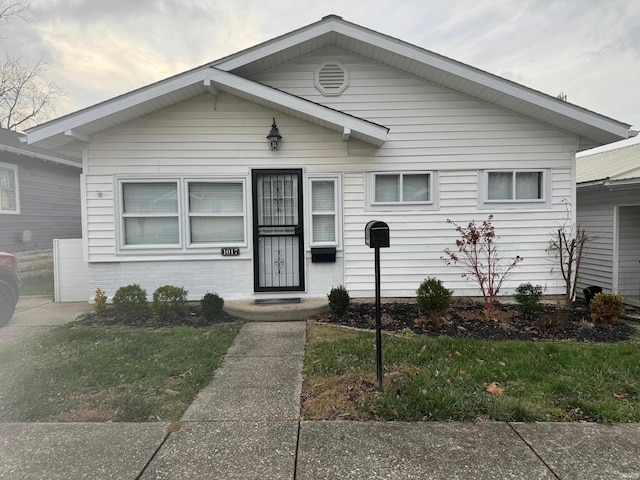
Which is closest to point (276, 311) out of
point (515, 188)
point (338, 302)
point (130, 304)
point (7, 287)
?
point (338, 302)

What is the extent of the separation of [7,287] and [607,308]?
925cm

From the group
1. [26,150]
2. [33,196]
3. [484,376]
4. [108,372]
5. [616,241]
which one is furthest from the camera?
[33,196]

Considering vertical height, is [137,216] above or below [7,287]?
above

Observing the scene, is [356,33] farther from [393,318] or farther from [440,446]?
[440,446]

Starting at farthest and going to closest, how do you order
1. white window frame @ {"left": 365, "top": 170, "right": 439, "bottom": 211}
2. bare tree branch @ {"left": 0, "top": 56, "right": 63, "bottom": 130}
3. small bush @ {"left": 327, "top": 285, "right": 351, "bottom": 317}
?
bare tree branch @ {"left": 0, "top": 56, "right": 63, "bottom": 130}, white window frame @ {"left": 365, "top": 170, "right": 439, "bottom": 211}, small bush @ {"left": 327, "top": 285, "right": 351, "bottom": 317}

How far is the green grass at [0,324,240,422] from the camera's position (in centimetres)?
322

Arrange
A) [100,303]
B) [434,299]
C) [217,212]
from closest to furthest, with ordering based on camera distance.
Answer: [434,299] → [100,303] → [217,212]

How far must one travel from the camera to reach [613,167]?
365 inches

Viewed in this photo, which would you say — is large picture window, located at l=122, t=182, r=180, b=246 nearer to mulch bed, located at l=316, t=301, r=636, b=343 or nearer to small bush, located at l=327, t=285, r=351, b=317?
small bush, located at l=327, t=285, r=351, b=317

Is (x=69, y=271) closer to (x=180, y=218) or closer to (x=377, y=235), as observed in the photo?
(x=180, y=218)

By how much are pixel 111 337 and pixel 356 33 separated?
6.12 m

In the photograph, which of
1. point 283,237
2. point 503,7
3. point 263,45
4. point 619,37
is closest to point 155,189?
point 283,237

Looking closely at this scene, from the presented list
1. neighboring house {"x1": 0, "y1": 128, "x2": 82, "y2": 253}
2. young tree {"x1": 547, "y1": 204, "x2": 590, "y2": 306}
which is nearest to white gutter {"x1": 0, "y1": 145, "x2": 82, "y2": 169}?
neighboring house {"x1": 0, "y1": 128, "x2": 82, "y2": 253}

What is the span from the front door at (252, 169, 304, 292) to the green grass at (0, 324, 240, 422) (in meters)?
1.58
